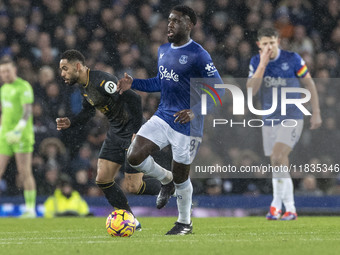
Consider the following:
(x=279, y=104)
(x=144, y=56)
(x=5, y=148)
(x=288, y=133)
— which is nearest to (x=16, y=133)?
(x=5, y=148)

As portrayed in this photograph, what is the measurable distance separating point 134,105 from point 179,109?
1.02 meters

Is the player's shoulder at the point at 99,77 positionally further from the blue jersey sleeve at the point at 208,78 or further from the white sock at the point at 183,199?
the white sock at the point at 183,199

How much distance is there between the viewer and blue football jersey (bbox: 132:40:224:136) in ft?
22.4

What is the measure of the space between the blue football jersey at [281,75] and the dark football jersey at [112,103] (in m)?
2.72

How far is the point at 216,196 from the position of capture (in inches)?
456

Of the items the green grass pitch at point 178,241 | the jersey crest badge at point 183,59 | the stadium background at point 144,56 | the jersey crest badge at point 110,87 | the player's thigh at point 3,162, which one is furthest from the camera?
the stadium background at point 144,56

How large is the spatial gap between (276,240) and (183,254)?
54.5 inches

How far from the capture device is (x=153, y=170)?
7434 millimetres

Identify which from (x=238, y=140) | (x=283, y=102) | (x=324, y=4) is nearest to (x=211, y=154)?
(x=238, y=140)

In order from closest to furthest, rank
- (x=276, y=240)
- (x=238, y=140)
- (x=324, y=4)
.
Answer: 1. (x=276, y=240)
2. (x=238, y=140)
3. (x=324, y=4)

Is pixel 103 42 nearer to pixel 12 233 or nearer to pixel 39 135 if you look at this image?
pixel 39 135

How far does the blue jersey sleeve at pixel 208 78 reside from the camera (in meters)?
6.70

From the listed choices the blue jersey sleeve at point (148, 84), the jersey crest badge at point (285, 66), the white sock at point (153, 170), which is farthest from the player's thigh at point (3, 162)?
the blue jersey sleeve at point (148, 84)

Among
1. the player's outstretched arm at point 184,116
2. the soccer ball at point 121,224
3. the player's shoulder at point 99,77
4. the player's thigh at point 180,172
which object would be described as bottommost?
the soccer ball at point 121,224
